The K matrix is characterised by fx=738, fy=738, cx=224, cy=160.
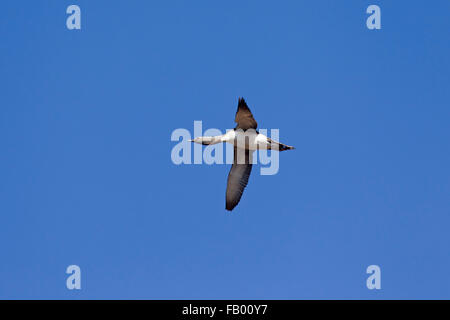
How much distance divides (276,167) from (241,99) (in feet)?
10.6

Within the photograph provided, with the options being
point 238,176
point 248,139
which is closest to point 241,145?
point 248,139

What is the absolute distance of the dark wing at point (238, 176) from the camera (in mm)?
30266

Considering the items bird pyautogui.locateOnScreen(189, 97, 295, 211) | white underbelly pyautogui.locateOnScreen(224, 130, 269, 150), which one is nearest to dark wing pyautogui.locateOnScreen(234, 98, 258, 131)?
bird pyautogui.locateOnScreen(189, 97, 295, 211)

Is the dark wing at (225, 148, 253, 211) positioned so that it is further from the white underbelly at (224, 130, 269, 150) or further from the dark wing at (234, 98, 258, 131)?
the dark wing at (234, 98, 258, 131)

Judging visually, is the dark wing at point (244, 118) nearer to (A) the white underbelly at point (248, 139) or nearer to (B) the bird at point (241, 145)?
(B) the bird at point (241, 145)

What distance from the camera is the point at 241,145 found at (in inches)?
1158

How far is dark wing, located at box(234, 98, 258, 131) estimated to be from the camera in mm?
27516

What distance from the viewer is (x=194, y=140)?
29.2m

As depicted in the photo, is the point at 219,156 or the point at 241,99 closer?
the point at 241,99
